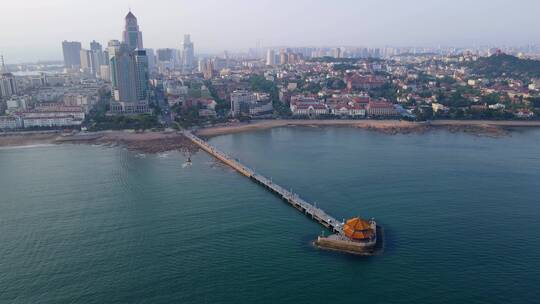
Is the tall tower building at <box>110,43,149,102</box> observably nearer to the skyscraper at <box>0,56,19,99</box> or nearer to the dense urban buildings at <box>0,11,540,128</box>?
the dense urban buildings at <box>0,11,540,128</box>

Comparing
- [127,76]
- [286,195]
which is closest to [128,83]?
[127,76]

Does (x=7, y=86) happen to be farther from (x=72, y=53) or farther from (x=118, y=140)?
(x=72, y=53)

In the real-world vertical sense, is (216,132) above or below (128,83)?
below

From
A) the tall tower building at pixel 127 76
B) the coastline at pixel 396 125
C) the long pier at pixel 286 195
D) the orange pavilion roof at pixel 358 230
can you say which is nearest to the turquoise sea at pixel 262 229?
the long pier at pixel 286 195

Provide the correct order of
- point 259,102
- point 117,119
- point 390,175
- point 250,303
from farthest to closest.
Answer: point 259,102 < point 117,119 < point 390,175 < point 250,303

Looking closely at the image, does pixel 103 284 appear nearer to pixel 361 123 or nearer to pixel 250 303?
pixel 250 303

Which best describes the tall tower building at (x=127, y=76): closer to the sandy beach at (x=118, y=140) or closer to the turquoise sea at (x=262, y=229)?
the sandy beach at (x=118, y=140)

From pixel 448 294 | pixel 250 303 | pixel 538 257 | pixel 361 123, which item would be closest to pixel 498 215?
pixel 538 257
